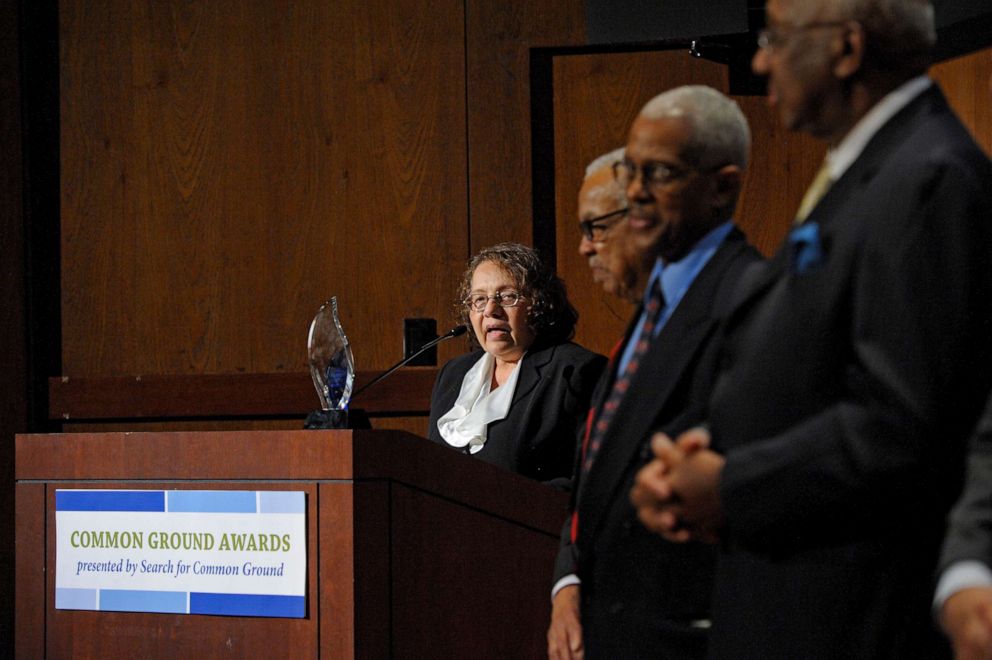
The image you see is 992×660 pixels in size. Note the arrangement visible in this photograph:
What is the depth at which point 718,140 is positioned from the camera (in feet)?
5.25

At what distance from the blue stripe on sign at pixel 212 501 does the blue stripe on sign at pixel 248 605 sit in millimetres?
181

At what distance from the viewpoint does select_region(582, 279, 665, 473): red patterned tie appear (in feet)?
5.27

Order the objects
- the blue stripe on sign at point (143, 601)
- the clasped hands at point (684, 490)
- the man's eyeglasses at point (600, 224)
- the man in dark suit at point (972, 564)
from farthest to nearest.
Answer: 1. the blue stripe on sign at point (143, 601)
2. the man's eyeglasses at point (600, 224)
3. the clasped hands at point (684, 490)
4. the man in dark suit at point (972, 564)

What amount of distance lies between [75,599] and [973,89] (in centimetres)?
291

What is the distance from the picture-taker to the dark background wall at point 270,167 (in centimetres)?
490

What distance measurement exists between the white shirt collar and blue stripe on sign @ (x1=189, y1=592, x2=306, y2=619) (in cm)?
163

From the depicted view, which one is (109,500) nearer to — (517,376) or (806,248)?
(517,376)

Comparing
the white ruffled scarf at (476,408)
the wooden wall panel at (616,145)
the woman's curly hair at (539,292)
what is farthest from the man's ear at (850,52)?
the wooden wall panel at (616,145)

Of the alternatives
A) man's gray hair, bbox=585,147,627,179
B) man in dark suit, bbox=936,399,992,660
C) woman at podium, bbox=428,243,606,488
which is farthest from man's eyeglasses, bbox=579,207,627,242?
woman at podium, bbox=428,243,606,488

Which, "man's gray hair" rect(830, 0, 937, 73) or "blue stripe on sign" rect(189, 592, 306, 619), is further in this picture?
"blue stripe on sign" rect(189, 592, 306, 619)

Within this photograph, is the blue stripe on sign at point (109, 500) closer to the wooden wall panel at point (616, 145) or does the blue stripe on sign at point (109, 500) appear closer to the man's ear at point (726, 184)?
the man's ear at point (726, 184)

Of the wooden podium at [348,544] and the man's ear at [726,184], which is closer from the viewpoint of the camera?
the man's ear at [726,184]

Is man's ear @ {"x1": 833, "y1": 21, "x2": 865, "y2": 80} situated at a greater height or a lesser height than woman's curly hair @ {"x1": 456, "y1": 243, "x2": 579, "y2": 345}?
greater

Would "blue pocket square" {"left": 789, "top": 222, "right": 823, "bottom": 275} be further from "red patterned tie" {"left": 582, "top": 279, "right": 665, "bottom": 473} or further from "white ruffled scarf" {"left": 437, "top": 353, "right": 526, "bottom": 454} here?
"white ruffled scarf" {"left": 437, "top": 353, "right": 526, "bottom": 454}
